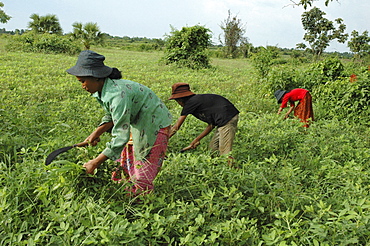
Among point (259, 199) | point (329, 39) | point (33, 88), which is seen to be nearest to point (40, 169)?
point (259, 199)

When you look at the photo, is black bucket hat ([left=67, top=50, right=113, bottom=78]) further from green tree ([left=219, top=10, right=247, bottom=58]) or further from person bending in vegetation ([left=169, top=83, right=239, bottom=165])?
green tree ([left=219, top=10, right=247, bottom=58])

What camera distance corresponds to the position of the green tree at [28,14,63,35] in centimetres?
3281

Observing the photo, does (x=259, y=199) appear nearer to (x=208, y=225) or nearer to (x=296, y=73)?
(x=208, y=225)

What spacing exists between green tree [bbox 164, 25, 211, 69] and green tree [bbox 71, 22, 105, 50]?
13737 millimetres

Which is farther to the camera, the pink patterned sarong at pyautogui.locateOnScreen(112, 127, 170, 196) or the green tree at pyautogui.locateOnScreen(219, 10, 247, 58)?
the green tree at pyautogui.locateOnScreen(219, 10, 247, 58)

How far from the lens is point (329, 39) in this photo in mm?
30203

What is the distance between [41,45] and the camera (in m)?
19.8

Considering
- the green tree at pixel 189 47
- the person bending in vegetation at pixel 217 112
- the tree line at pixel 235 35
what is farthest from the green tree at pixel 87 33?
the person bending in vegetation at pixel 217 112

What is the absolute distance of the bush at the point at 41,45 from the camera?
1948 cm

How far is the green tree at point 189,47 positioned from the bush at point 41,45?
300 inches

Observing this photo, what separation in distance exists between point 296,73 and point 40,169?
870 centimetres

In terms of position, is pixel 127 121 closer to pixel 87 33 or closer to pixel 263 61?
pixel 263 61

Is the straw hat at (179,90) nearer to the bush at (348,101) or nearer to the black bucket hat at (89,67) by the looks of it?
the black bucket hat at (89,67)

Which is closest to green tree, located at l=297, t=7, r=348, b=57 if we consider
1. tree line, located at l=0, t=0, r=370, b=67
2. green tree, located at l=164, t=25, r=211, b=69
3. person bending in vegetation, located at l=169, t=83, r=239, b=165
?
tree line, located at l=0, t=0, r=370, b=67
